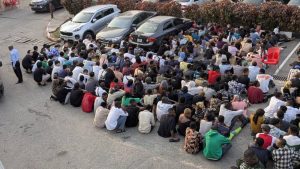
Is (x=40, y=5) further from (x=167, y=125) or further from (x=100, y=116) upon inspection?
(x=167, y=125)

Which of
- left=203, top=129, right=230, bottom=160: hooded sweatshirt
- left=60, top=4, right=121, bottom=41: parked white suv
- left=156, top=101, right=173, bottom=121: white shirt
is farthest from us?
left=60, top=4, right=121, bottom=41: parked white suv

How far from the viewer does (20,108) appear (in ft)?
51.9

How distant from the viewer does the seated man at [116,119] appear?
13.2 meters

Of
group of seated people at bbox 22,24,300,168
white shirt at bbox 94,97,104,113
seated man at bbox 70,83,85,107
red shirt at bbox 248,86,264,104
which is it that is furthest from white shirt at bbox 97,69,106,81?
red shirt at bbox 248,86,264,104

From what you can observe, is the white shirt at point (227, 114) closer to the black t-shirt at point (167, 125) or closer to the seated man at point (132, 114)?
the black t-shirt at point (167, 125)

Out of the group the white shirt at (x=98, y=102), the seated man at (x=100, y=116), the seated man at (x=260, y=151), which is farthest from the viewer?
the white shirt at (x=98, y=102)

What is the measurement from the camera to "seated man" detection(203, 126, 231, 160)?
11393mm

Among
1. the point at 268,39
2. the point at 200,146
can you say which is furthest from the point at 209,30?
the point at 200,146

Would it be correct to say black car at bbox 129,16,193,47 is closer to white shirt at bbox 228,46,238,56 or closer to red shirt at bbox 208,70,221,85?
white shirt at bbox 228,46,238,56

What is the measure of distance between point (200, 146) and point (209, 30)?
32.0 ft

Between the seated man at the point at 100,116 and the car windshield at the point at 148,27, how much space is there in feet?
23.6

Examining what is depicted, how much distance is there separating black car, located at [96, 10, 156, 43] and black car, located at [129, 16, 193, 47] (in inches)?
37.9

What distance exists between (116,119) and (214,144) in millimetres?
3479

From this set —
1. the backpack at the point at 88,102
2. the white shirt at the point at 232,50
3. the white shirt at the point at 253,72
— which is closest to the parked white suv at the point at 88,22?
the backpack at the point at 88,102
